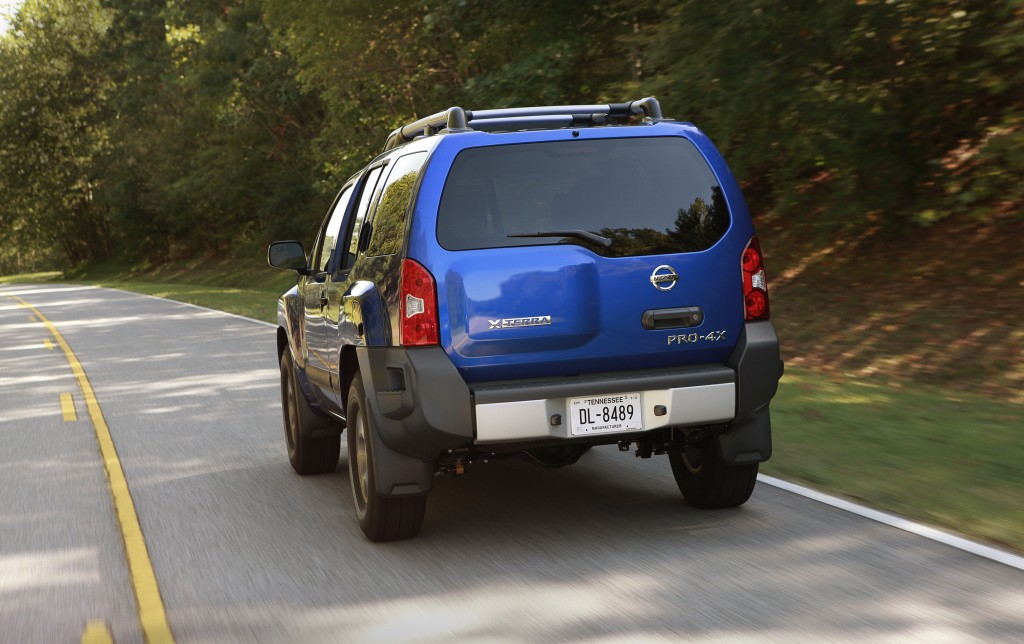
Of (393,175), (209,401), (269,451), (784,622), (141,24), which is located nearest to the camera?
(784,622)

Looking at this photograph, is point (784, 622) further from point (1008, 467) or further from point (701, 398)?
point (1008, 467)

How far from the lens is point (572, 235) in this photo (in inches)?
233

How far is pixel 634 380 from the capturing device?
5855mm

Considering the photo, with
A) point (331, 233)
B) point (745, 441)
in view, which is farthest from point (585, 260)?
point (331, 233)

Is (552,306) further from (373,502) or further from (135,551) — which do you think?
(135,551)

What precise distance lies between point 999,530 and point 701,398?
1.58m

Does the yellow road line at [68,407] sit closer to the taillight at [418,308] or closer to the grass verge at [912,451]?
the grass verge at [912,451]

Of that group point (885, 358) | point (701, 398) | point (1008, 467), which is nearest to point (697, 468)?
point (701, 398)

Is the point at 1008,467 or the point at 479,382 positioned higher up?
the point at 479,382

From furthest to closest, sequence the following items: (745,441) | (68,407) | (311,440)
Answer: (68,407) < (311,440) < (745,441)

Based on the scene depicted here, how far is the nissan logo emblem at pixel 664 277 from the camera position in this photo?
5.93 meters

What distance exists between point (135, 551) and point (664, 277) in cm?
308

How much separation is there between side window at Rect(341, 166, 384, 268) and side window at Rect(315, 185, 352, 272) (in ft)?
0.92

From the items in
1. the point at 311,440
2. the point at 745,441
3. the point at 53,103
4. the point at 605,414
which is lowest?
the point at 311,440
